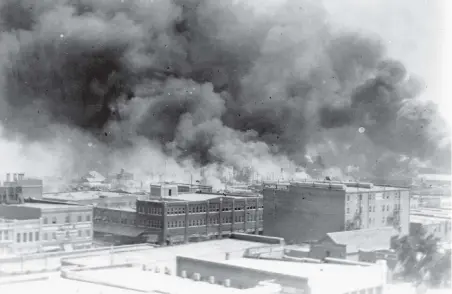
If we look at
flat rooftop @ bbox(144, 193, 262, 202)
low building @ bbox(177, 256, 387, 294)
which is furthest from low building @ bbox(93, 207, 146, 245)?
low building @ bbox(177, 256, 387, 294)

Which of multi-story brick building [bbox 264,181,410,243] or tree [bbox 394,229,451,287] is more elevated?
multi-story brick building [bbox 264,181,410,243]

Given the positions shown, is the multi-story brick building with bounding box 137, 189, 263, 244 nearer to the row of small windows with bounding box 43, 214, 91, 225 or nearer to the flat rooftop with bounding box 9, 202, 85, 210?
the row of small windows with bounding box 43, 214, 91, 225

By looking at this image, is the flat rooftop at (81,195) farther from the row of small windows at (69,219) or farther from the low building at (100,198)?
the row of small windows at (69,219)

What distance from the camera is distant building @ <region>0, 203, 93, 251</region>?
35.2 m

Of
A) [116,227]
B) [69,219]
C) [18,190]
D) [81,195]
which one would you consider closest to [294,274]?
[69,219]

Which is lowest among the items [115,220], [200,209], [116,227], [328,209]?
[116,227]

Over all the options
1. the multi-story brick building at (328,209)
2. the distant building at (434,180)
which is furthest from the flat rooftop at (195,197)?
the distant building at (434,180)

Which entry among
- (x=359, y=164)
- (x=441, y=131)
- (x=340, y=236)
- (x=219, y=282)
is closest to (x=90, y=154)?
(x=359, y=164)

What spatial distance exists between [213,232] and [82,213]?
8669mm

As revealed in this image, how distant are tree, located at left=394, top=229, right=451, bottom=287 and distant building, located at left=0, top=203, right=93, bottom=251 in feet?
44.5

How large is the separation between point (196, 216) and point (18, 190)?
30.1 feet

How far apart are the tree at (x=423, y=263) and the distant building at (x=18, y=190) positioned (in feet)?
60.7

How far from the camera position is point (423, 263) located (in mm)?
31094

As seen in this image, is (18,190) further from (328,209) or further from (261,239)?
(328,209)
